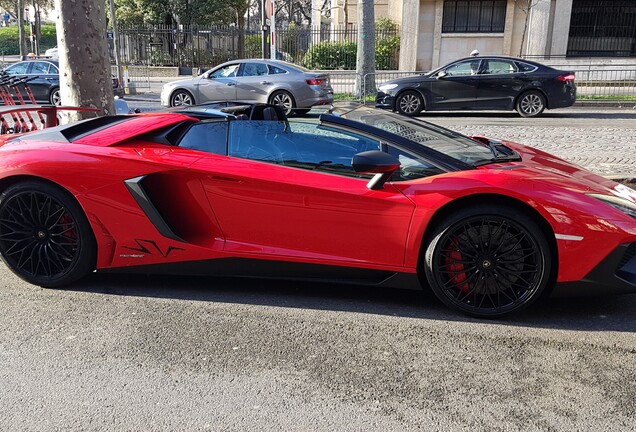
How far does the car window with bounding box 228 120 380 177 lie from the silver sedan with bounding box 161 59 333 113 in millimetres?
11151

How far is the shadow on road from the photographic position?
3.80m

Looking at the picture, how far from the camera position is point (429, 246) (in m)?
3.73

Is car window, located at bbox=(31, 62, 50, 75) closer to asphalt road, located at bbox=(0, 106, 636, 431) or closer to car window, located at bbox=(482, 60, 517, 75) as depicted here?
car window, located at bbox=(482, 60, 517, 75)

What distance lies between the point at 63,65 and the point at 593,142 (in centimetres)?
830

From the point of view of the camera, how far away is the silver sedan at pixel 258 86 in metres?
15.2

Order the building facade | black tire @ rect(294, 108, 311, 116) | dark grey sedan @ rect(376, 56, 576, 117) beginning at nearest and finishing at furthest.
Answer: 1. black tire @ rect(294, 108, 311, 116)
2. dark grey sedan @ rect(376, 56, 576, 117)
3. the building facade

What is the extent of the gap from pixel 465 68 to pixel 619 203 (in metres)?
12.4

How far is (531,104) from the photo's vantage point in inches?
591

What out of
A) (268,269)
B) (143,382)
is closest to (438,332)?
(268,269)

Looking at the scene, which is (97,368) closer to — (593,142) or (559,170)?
(559,170)

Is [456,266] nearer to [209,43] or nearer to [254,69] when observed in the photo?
[254,69]

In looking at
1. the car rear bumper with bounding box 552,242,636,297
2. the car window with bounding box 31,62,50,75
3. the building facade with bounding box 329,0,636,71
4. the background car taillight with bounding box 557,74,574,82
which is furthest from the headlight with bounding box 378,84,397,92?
the building facade with bounding box 329,0,636,71

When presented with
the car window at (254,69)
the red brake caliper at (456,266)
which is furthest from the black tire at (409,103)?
the red brake caliper at (456,266)

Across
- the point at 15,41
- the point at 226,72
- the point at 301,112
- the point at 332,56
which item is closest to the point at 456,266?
the point at 301,112
